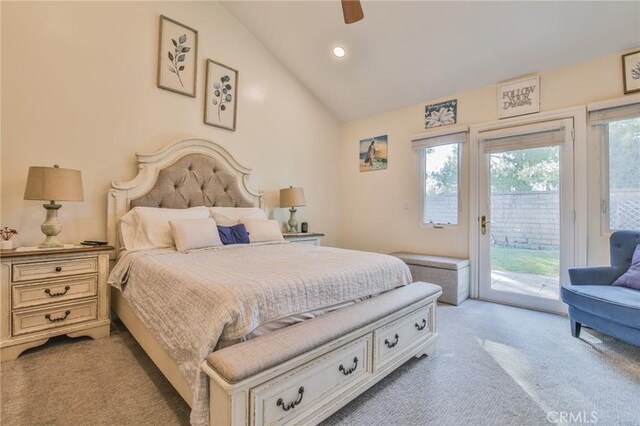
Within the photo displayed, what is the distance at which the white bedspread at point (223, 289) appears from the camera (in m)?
1.21

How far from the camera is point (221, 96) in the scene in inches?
137

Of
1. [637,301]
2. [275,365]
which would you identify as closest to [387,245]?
[637,301]

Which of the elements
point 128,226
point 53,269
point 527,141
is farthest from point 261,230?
point 527,141

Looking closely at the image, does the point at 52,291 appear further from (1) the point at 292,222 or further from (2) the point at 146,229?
(1) the point at 292,222

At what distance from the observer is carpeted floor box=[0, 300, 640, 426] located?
148 cm

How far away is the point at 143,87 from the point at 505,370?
12.4ft

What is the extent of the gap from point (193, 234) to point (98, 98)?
5.02 ft

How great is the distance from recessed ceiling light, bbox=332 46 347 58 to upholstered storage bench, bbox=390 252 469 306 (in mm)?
2579

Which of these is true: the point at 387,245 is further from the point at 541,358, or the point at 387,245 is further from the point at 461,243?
the point at 541,358

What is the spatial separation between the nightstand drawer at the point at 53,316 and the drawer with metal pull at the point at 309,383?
1954 millimetres

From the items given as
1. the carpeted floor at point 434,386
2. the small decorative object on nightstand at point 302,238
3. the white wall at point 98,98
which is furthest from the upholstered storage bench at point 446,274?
the white wall at point 98,98

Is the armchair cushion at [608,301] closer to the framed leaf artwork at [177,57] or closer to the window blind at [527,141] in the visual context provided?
the window blind at [527,141]

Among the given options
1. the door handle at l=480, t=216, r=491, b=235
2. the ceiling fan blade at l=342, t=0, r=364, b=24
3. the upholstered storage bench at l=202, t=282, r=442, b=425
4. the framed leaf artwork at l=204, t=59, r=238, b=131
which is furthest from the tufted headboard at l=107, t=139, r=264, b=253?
the door handle at l=480, t=216, r=491, b=235

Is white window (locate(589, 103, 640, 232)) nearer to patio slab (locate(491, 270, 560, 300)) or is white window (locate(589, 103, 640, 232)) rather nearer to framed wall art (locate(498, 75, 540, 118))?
framed wall art (locate(498, 75, 540, 118))
